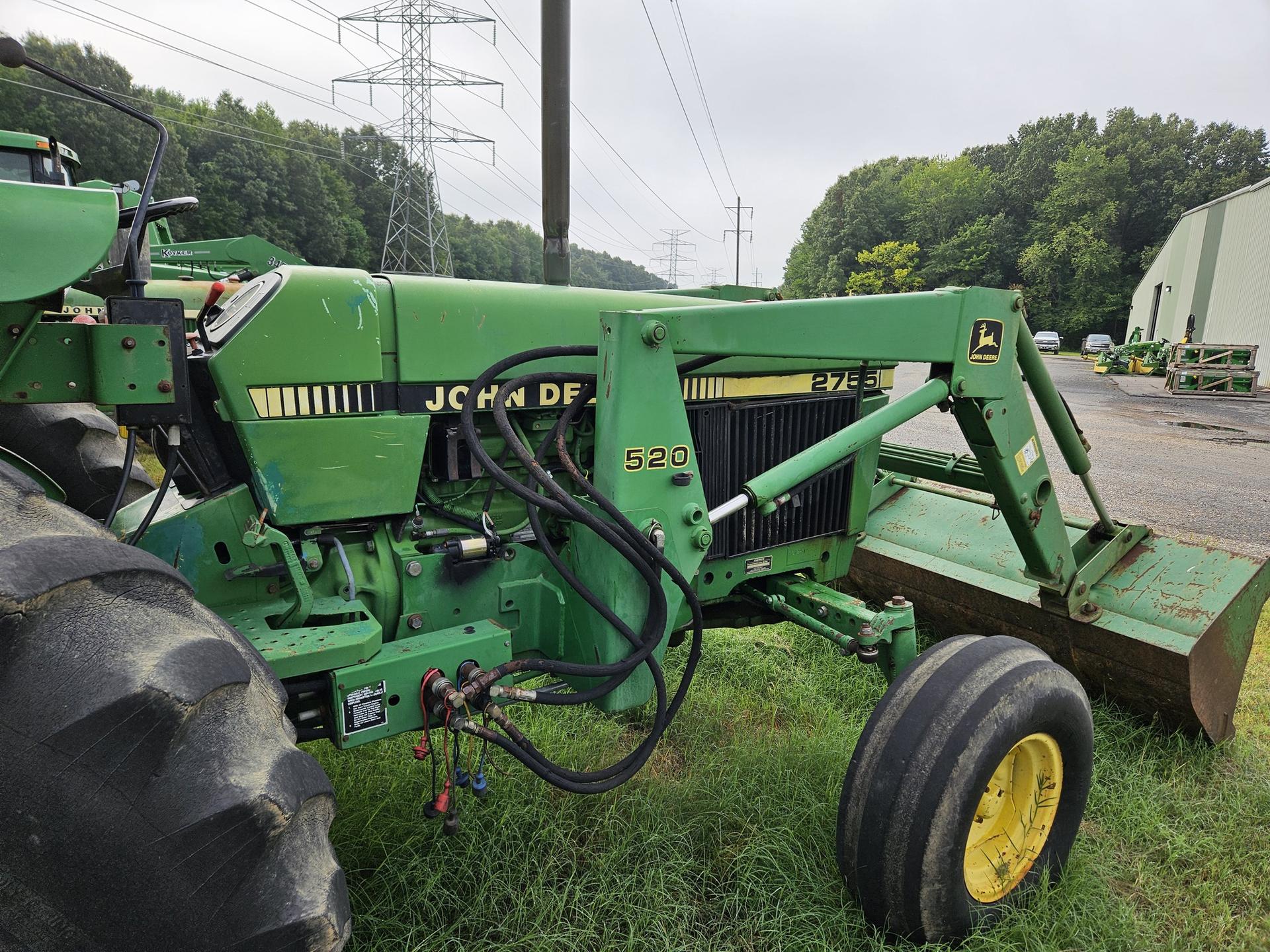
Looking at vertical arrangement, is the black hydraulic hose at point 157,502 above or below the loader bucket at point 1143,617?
above

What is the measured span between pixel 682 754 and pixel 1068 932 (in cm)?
141

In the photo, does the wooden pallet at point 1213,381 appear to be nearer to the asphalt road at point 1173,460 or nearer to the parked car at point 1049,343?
the asphalt road at point 1173,460

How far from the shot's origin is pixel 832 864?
2.49 meters

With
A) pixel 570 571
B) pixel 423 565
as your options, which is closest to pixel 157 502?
pixel 423 565

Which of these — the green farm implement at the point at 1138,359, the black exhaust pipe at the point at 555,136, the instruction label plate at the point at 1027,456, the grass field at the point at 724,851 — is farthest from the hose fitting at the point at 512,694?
the green farm implement at the point at 1138,359

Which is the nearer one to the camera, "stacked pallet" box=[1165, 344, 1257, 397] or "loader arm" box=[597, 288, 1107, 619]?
"loader arm" box=[597, 288, 1107, 619]

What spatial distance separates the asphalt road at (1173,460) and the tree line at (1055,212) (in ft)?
92.3

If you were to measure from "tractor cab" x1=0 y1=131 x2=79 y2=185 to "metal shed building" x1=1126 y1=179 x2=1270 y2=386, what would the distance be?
25710 millimetres

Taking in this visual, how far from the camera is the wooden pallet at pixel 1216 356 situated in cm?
1777

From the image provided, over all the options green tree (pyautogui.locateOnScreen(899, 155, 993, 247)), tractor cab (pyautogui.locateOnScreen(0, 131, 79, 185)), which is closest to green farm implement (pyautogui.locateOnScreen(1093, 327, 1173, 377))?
tractor cab (pyautogui.locateOnScreen(0, 131, 79, 185))

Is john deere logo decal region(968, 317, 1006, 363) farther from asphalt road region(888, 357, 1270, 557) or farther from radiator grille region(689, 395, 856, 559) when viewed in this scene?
asphalt road region(888, 357, 1270, 557)

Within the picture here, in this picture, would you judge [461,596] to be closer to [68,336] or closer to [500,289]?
[500,289]

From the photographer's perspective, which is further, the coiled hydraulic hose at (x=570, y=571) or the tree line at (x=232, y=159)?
the tree line at (x=232, y=159)

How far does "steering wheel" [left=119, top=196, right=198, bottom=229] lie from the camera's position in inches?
80.3
